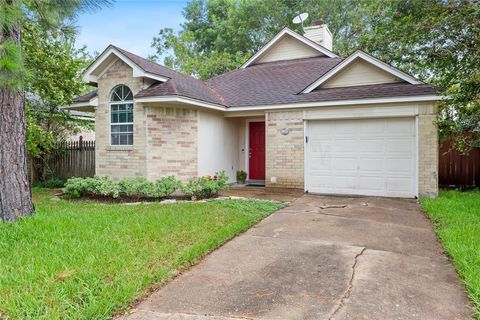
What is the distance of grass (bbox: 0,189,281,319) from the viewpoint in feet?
11.0

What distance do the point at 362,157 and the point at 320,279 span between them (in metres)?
6.91

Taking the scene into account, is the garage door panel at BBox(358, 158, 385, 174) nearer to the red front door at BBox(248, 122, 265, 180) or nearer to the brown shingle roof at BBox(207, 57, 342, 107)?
the brown shingle roof at BBox(207, 57, 342, 107)

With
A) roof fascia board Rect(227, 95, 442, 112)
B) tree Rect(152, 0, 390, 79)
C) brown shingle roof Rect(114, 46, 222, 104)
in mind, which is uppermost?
tree Rect(152, 0, 390, 79)

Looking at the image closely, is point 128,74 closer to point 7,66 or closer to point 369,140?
point 7,66

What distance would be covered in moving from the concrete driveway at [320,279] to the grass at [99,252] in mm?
315

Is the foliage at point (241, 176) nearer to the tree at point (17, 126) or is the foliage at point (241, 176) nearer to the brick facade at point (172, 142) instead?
the brick facade at point (172, 142)

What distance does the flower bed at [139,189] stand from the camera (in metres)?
9.20

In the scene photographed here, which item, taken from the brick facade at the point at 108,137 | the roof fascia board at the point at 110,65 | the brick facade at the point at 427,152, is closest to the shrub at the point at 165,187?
the brick facade at the point at 108,137

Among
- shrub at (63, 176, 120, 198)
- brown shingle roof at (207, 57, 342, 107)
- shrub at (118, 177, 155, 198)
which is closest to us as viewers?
shrub at (118, 177, 155, 198)

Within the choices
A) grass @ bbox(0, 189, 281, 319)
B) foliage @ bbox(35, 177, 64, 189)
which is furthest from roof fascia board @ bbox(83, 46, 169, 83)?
foliage @ bbox(35, 177, 64, 189)

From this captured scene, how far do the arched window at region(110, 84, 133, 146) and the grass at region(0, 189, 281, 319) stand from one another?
3260mm

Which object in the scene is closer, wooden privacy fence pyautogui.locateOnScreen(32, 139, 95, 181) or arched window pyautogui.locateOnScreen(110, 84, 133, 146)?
arched window pyautogui.locateOnScreen(110, 84, 133, 146)

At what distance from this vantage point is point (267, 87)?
12.8m

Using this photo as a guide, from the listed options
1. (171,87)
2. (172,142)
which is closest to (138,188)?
(172,142)
